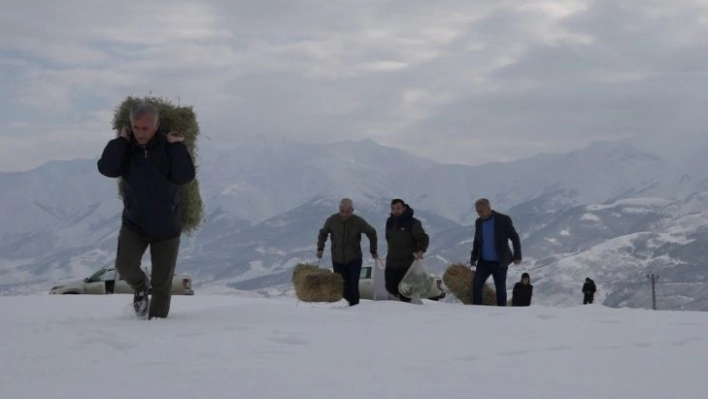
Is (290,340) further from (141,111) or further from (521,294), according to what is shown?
(521,294)

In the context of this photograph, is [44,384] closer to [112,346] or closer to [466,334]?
[112,346]

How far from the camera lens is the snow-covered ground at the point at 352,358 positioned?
432cm

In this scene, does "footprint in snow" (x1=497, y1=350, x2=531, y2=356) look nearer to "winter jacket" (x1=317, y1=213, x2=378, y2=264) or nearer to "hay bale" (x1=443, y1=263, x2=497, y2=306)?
"winter jacket" (x1=317, y1=213, x2=378, y2=264)

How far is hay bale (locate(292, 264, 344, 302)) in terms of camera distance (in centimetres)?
1297

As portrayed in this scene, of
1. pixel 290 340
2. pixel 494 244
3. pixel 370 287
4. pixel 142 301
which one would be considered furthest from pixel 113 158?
pixel 370 287

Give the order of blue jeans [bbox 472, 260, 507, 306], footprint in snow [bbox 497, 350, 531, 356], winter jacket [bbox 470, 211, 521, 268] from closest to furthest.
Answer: footprint in snow [bbox 497, 350, 531, 356] < winter jacket [bbox 470, 211, 521, 268] < blue jeans [bbox 472, 260, 507, 306]

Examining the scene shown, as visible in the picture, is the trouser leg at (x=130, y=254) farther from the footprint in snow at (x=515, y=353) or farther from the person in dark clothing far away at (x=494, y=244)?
the person in dark clothing far away at (x=494, y=244)

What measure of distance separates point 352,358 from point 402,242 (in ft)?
24.6

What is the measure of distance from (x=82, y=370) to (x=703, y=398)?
291cm

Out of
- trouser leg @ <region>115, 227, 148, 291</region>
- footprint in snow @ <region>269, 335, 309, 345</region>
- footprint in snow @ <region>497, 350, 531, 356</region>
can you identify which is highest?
trouser leg @ <region>115, 227, 148, 291</region>

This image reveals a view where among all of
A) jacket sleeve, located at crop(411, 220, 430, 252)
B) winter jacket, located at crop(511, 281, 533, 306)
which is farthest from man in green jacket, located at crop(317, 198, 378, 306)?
winter jacket, located at crop(511, 281, 533, 306)

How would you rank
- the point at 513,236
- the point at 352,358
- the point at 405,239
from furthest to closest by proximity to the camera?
the point at 405,239
the point at 513,236
the point at 352,358

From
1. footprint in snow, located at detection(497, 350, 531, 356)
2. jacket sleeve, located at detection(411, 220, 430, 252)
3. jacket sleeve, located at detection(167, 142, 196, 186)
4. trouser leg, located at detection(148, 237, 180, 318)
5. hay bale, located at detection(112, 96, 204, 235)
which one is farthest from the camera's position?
jacket sleeve, located at detection(411, 220, 430, 252)

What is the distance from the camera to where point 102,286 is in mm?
27234
